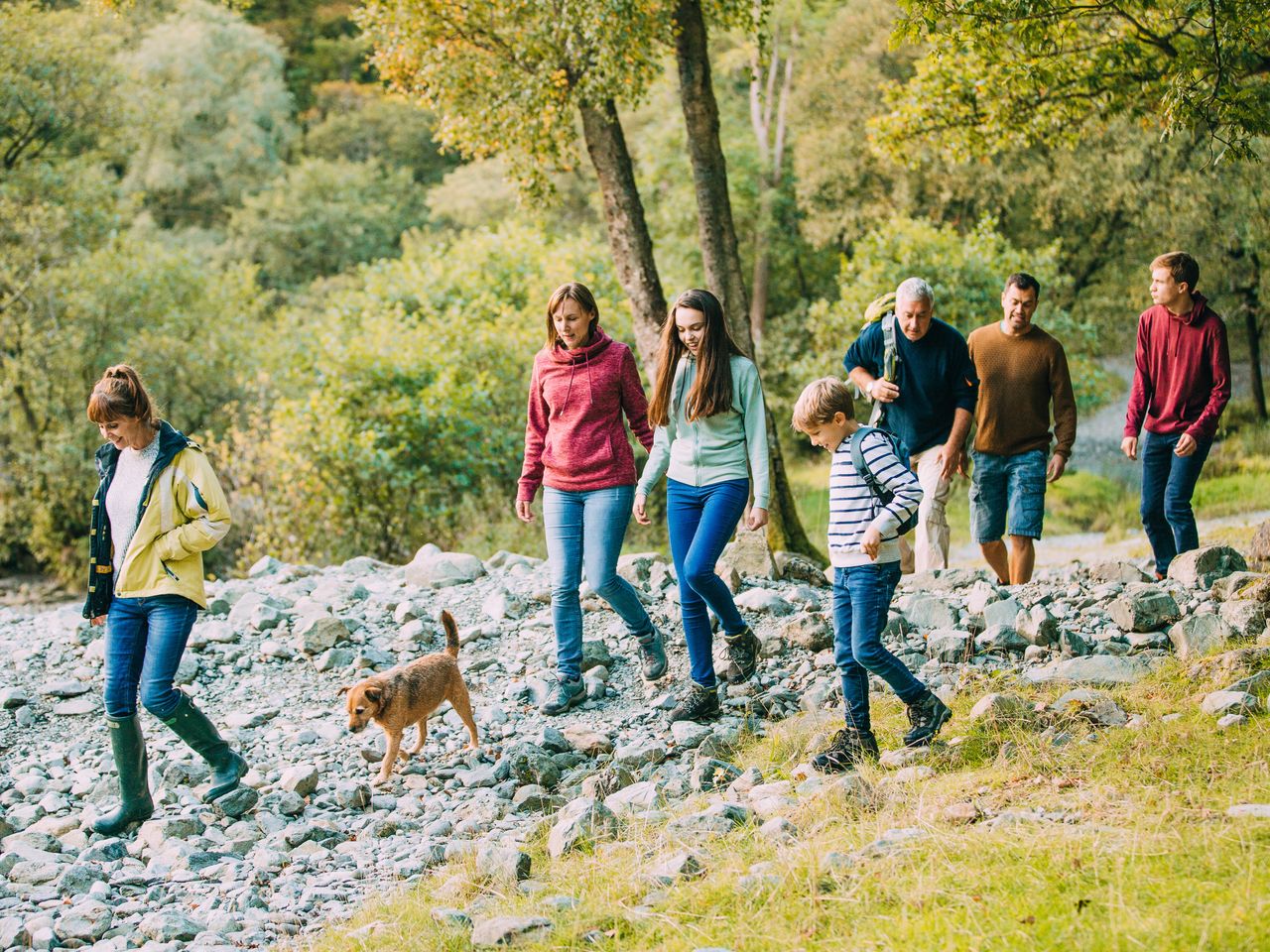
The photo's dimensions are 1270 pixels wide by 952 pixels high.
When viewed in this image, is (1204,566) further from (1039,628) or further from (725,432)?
(725,432)

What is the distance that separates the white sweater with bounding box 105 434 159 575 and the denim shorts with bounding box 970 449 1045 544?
519 centimetres

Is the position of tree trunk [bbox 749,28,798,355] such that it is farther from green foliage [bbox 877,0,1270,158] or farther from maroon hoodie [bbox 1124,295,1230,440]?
maroon hoodie [bbox 1124,295,1230,440]

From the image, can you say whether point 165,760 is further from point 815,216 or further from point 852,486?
point 815,216

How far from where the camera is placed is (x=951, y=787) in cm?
461

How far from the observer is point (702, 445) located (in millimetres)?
5914

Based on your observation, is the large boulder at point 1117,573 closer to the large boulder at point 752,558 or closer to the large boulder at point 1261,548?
the large boulder at point 1261,548

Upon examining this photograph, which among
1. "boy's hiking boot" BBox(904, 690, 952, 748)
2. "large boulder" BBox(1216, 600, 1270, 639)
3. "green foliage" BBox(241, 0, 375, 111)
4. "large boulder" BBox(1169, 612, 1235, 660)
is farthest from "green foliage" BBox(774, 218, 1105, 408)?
"green foliage" BBox(241, 0, 375, 111)

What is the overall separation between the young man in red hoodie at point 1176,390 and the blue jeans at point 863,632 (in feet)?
10.4

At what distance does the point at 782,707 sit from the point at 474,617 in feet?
9.03

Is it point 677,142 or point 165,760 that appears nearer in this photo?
point 165,760

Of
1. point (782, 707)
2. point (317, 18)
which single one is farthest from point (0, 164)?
point (317, 18)

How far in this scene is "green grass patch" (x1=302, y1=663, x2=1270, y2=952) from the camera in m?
3.32

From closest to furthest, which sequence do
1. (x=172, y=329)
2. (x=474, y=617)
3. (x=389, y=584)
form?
(x=474, y=617), (x=389, y=584), (x=172, y=329)

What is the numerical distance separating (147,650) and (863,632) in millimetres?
3363
